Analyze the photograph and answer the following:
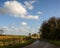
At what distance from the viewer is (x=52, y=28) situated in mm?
69625

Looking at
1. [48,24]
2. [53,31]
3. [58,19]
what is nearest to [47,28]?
[48,24]

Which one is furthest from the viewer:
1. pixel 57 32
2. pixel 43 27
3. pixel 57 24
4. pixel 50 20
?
pixel 43 27

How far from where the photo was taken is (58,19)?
2926 inches

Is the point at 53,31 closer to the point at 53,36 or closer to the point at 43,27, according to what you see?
the point at 53,36

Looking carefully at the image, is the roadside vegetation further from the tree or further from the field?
the field

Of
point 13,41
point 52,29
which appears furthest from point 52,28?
point 13,41

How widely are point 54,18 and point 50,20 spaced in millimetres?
2368

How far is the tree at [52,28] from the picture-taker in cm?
6428

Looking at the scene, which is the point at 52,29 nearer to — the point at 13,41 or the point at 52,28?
the point at 52,28

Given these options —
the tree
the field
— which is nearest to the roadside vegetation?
the tree

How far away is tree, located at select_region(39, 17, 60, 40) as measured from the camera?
6428 cm

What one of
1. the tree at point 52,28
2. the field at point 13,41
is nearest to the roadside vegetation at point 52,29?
the tree at point 52,28

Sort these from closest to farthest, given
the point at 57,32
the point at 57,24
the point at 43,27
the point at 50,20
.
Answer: the point at 57,32 → the point at 57,24 → the point at 50,20 → the point at 43,27

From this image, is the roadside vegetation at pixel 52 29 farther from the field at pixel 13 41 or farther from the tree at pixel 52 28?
the field at pixel 13 41
